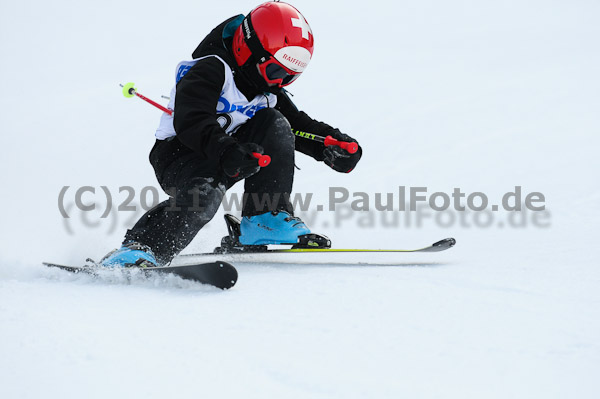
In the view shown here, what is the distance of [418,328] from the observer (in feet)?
4.59

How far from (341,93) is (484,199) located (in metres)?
5.12

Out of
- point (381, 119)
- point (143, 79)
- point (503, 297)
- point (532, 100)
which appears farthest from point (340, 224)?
point (143, 79)

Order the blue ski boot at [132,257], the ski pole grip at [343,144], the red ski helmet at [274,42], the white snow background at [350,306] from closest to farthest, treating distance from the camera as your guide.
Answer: the white snow background at [350,306] → the blue ski boot at [132,257] → the red ski helmet at [274,42] → the ski pole grip at [343,144]

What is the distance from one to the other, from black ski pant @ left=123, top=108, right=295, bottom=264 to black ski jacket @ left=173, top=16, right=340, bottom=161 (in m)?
0.10

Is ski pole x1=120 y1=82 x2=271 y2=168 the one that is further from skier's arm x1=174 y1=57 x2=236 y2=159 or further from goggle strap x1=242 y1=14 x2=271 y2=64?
goggle strap x1=242 y1=14 x2=271 y2=64

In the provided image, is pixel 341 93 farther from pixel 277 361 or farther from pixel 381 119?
pixel 277 361

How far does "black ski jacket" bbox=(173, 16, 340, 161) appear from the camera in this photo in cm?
215

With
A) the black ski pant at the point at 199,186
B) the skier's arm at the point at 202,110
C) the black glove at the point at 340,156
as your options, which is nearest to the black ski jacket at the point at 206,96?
the skier's arm at the point at 202,110

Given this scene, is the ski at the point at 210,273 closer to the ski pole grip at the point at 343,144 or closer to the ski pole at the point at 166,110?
the ski pole at the point at 166,110

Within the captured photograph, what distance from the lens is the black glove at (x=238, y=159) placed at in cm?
204

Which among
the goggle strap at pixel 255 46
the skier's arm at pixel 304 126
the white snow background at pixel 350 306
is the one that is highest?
the goggle strap at pixel 255 46

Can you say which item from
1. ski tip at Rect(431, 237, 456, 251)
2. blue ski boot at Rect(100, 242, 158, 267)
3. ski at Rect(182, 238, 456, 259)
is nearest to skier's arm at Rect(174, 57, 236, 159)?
blue ski boot at Rect(100, 242, 158, 267)

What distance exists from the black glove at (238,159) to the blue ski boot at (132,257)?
42cm

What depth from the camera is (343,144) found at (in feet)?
9.24
